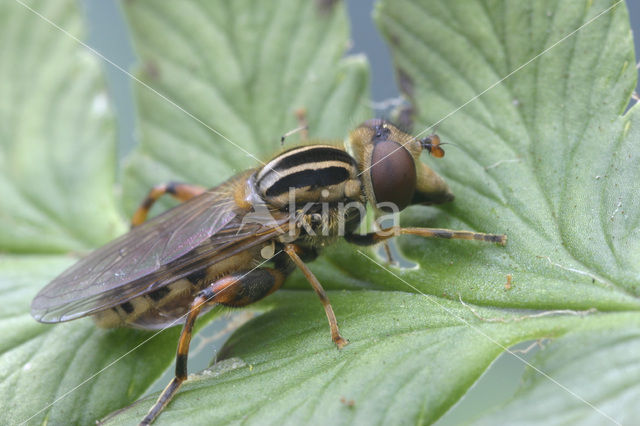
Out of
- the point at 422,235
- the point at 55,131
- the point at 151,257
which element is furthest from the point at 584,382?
the point at 55,131

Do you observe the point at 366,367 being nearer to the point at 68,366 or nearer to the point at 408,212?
the point at 408,212

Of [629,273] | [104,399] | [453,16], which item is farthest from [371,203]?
[104,399]

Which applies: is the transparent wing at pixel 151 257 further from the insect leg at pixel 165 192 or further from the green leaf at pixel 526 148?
the green leaf at pixel 526 148

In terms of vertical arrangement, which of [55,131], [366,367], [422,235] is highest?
[55,131]

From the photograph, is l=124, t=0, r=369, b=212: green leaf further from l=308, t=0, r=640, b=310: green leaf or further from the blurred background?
l=308, t=0, r=640, b=310: green leaf

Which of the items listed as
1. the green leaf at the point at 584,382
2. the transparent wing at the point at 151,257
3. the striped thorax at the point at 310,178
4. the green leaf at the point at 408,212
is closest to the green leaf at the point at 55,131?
the green leaf at the point at 408,212
